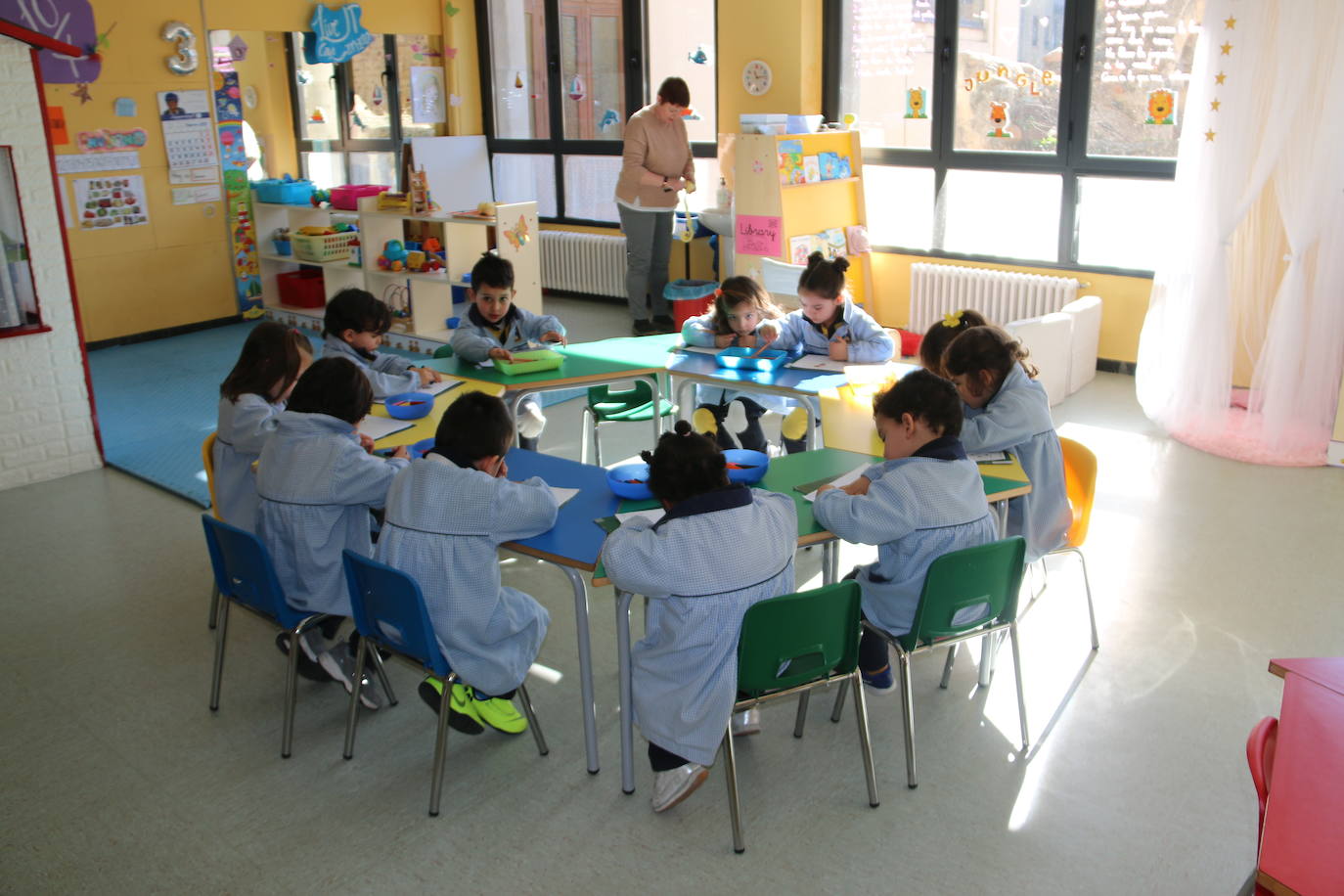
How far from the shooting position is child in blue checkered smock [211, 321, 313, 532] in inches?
140

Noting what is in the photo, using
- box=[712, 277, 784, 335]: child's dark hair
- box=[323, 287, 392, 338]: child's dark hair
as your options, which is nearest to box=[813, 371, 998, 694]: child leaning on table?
box=[712, 277, 784, 335]: child's dark hair

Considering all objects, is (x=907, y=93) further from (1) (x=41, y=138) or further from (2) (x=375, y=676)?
(2) (x=375, y=676)

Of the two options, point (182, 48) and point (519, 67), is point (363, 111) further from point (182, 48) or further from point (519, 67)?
point (182, 48)

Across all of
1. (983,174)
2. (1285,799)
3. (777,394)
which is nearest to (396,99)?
(983,174)

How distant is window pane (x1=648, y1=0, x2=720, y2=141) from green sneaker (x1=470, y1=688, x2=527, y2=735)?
5.64 metres

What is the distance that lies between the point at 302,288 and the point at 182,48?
182 cm

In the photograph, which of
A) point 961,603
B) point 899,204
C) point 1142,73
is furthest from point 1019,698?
point 899,204

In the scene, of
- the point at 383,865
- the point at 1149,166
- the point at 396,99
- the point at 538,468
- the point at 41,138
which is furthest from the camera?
the point at 396,99

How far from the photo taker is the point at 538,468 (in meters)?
3.42

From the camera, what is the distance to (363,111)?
31.8ft

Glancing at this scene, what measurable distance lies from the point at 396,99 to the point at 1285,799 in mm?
8915

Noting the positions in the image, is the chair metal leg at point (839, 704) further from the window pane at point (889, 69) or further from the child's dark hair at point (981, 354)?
the window pane at point (889, 69)

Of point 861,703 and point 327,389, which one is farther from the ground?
point 327,389

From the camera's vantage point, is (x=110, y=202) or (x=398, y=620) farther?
(x=110, y=202)
